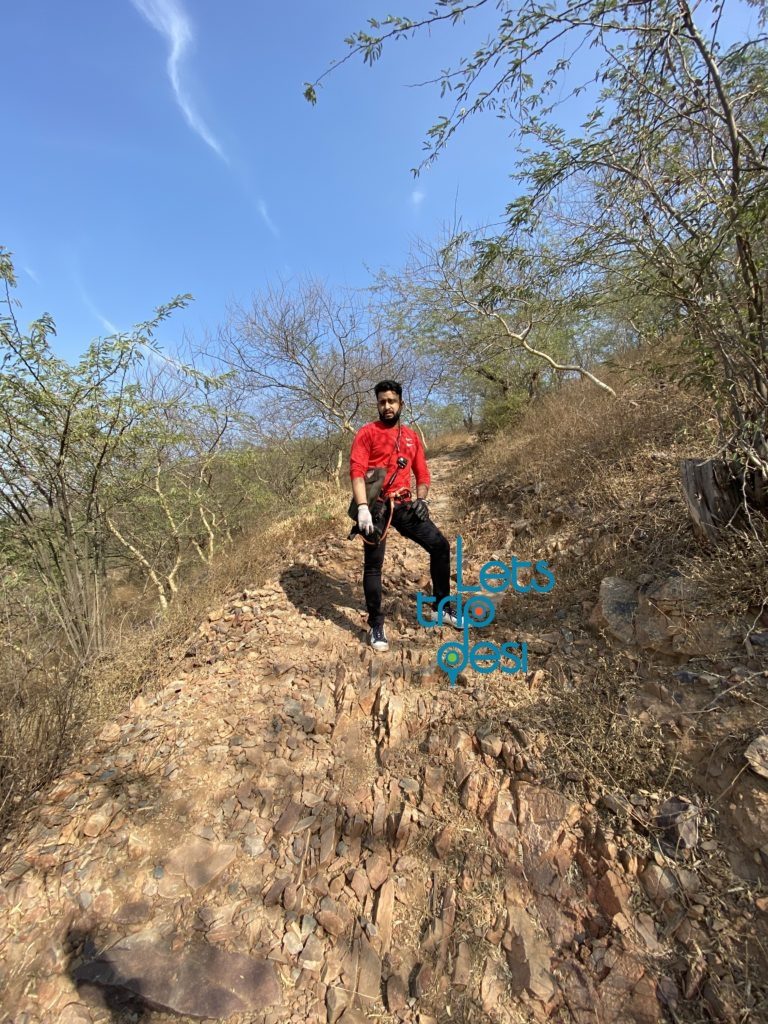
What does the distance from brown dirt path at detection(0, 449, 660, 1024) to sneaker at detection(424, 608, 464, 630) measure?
57 centimetres

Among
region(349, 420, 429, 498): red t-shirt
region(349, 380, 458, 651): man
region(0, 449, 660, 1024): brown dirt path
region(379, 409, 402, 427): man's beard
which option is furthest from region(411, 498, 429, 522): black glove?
region(0, 449, 660, 1024): brown dirt path

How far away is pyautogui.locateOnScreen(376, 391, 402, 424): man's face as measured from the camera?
120 inches

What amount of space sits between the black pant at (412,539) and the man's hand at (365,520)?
0.64 feet

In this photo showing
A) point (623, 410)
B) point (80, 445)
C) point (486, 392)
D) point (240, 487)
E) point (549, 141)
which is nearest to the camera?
point (549, 141)

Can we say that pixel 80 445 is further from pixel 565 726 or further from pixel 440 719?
pixel 565 726

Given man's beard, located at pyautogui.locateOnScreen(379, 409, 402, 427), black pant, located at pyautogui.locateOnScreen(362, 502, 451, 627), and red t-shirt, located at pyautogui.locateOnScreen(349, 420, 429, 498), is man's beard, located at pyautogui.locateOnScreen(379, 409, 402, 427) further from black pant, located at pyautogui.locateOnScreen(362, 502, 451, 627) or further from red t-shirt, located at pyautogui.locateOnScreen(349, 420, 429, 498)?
black pant, located at pyautogui.locateOnScreen(362, 502, 451, 627)

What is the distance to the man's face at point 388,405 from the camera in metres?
3.05

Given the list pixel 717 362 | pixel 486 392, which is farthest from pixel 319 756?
pixel 486 392

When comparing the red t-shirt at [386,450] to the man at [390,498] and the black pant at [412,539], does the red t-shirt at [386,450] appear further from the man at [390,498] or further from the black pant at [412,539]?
the black pant at [412,539]

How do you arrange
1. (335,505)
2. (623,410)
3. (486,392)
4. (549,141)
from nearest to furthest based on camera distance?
(549,141)
(623,410)
(335,505)
(486,392)

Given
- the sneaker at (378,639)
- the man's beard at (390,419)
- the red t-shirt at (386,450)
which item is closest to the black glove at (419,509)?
the red t-shirt at (386,450)

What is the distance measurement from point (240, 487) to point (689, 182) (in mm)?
8565

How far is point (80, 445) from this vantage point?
3.52m

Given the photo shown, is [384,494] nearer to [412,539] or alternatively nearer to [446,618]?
[412,539]
